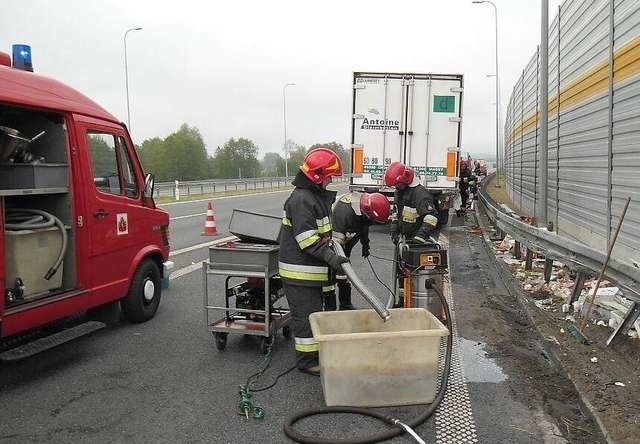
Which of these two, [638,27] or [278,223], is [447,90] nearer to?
[638,27]

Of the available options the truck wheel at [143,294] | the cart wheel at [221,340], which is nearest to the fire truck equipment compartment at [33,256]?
the truck wheel at [143,294]

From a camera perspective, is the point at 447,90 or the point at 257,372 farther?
the point at 447,90

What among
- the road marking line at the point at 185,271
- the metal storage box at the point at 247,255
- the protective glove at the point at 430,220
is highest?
the protective glove at the point at 430,220

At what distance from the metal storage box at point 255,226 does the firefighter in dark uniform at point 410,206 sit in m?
1.60

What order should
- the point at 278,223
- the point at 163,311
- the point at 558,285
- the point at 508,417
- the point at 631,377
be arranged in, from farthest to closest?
the point at 558,285 → the point at 163,311 → the point at 278,223 → the point at 631,377 → the point at 508,417

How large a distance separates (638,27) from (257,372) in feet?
16.8

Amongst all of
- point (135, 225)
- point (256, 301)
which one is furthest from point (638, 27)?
point (135, 225)

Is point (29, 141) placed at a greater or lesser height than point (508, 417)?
greater

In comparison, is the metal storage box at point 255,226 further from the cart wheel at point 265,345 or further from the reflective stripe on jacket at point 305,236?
the cart wheel at point 265,345

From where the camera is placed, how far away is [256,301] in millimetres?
5453

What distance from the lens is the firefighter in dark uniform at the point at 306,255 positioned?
4.46 m

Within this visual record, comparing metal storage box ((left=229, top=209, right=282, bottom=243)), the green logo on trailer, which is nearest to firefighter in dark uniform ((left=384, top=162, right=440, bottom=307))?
metal storage box ((left=229, top=209, right=282, bottom=243))

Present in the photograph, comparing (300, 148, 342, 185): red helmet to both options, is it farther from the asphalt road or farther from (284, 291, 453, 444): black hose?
(284, 291, 453, 444): black hose

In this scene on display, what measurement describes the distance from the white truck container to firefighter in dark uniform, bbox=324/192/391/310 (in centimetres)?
775
